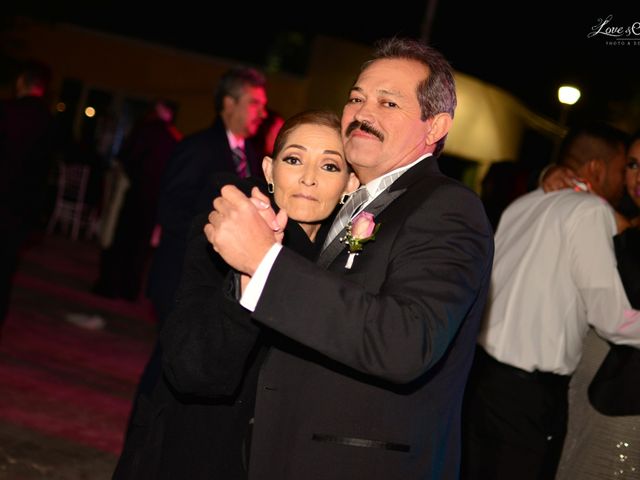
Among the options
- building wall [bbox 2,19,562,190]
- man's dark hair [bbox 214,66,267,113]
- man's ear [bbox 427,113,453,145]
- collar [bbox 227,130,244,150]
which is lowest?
man's ear [bbox 427,113,453,145]

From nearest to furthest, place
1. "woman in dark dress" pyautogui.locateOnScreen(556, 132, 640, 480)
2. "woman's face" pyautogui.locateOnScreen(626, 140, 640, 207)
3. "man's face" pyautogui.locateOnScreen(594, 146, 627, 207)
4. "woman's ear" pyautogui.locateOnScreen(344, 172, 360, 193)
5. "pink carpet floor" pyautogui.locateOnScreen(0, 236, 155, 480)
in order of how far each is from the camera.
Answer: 1. "woman's ear" pyautogui.locateOnScreen(344, 172, 360, 193)
2. "woman in dark dress" pyautogui.locateOnScreen(556, 132, 640, 480)
3. "woman's face" pyautogui.locateOnScreen(626, 140, 640, 207)
4. "man's face" pyautogui.locateOnScreen(594, 146, 627, 207)
5. "pink carpet floor" pyautogui.locateOnScreen(0, 236, 155, 480)

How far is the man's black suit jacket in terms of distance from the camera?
174 cm

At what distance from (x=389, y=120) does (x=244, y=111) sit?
2.80 metres

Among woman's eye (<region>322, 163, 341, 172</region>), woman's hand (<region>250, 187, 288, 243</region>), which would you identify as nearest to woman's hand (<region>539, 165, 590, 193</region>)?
woman's eye (<region>322, 163, 341, 172</region>)

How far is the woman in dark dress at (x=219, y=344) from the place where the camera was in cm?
206

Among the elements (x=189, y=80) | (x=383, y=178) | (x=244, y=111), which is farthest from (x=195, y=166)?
(x=189, y=80)

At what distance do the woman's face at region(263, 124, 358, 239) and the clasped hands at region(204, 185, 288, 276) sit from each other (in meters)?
0.63

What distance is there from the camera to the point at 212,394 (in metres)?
2.13

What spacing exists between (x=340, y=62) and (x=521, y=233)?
13426 mm

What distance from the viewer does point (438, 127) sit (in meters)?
2.29

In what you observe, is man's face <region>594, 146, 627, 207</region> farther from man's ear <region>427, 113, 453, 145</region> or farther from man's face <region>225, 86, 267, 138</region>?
man's face <region>225, 86, 267, 138</region>

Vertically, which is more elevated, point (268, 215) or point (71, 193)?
point (268, 215)

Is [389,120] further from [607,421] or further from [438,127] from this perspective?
[607,421]

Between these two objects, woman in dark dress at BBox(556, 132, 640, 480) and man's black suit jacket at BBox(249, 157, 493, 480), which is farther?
woman in dark dress at BBox(556, 132, 640, 480)
